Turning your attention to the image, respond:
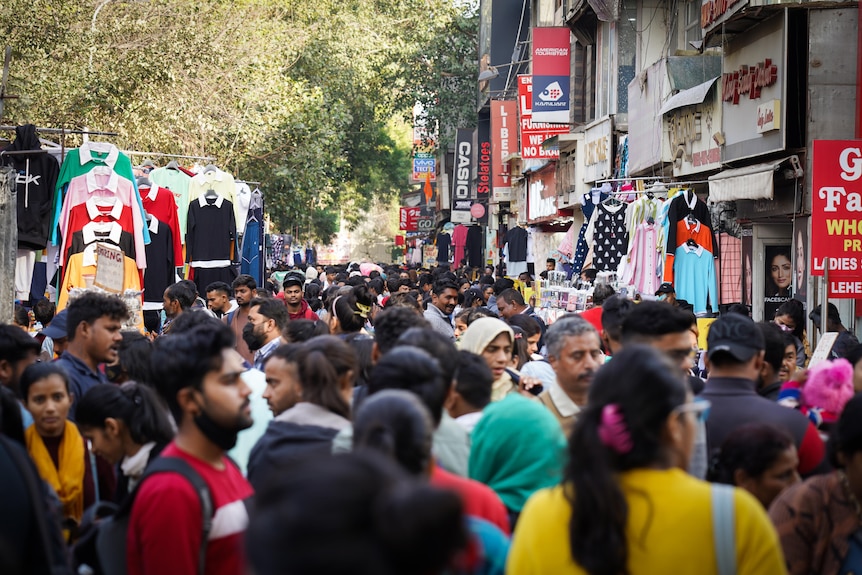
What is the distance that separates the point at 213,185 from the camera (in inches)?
585

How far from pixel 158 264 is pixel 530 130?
18.7 m

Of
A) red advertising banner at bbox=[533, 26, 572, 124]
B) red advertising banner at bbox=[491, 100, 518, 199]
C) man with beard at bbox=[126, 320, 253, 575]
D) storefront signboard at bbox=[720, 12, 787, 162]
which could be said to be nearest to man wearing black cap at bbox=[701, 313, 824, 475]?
man with beard at bbox=[126, 320, 253, 575]

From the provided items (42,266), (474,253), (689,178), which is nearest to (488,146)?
(474,253)

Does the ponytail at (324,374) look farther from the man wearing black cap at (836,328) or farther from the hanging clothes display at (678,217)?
the hanging clothes display at (678,217)

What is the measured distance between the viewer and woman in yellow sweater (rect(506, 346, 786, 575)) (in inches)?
117

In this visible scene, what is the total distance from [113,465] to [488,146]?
120 feet

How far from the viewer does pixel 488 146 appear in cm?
4138

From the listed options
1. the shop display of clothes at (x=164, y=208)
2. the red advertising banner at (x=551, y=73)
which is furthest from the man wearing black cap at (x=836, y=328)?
the red advertising banner at (x=551, y=73)

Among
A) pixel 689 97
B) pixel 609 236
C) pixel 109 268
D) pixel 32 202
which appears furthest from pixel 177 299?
pixel 689 97

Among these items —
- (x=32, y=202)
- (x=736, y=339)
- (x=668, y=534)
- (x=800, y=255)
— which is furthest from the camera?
(x=800, y=255)

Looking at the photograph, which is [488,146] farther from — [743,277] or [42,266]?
[42,266]

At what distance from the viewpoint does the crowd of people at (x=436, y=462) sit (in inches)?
83.7

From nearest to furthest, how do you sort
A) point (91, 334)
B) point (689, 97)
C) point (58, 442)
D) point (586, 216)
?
point (58, 442) → point (91, 334) → point (689, 97) → point (586, 216)

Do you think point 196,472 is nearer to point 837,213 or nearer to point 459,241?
point 837,213
